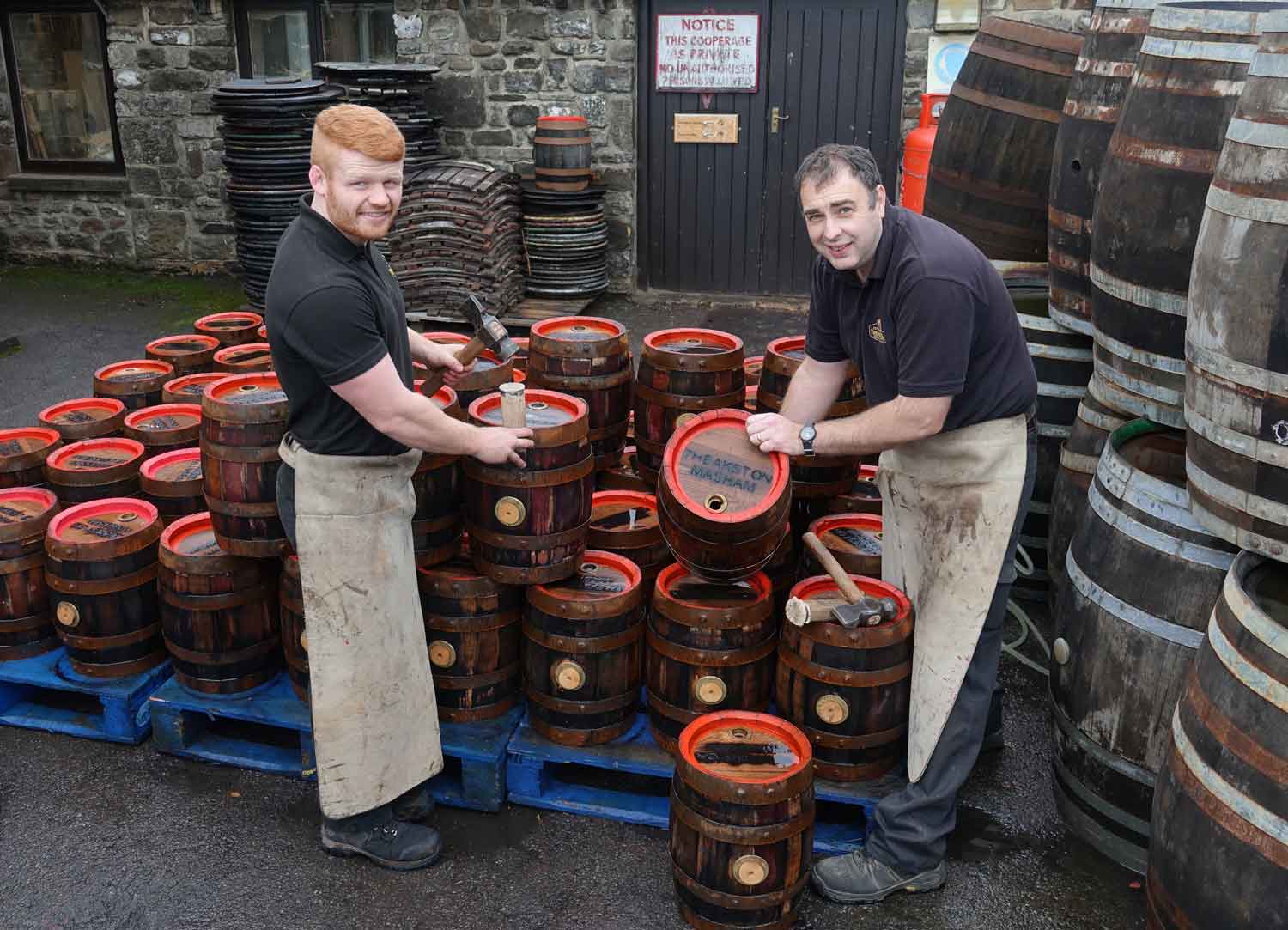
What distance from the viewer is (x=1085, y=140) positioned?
4.72 m

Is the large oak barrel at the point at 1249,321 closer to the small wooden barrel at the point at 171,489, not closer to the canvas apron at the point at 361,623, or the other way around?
the canvas apron at the point at 361,623

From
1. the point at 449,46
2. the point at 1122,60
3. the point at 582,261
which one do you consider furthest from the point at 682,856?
the point at 449,46

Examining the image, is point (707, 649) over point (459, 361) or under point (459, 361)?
under

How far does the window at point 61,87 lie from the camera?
11773 mm

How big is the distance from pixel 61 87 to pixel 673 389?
32.7 ft

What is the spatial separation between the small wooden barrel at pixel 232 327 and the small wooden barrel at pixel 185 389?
0.76 m

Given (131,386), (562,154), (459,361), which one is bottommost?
(131,386)

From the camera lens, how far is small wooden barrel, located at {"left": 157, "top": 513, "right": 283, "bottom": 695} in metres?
4.32

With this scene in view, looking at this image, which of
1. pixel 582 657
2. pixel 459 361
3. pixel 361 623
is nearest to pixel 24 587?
pixel 361 623

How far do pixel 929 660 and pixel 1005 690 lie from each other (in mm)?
1397

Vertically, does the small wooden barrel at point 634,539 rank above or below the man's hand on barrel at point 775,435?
below

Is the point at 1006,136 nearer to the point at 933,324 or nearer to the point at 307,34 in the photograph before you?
the point at 933,324

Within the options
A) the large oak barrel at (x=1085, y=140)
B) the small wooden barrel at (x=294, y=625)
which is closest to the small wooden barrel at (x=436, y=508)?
the small wooden barrel at (x=294, y=625)

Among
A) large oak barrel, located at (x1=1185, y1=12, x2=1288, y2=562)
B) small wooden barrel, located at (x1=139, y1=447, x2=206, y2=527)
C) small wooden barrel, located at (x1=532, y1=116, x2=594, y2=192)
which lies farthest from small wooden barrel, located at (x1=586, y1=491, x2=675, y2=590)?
small wooden barrel, located at (x1=532, y1=116, x2=594, y2=192)
